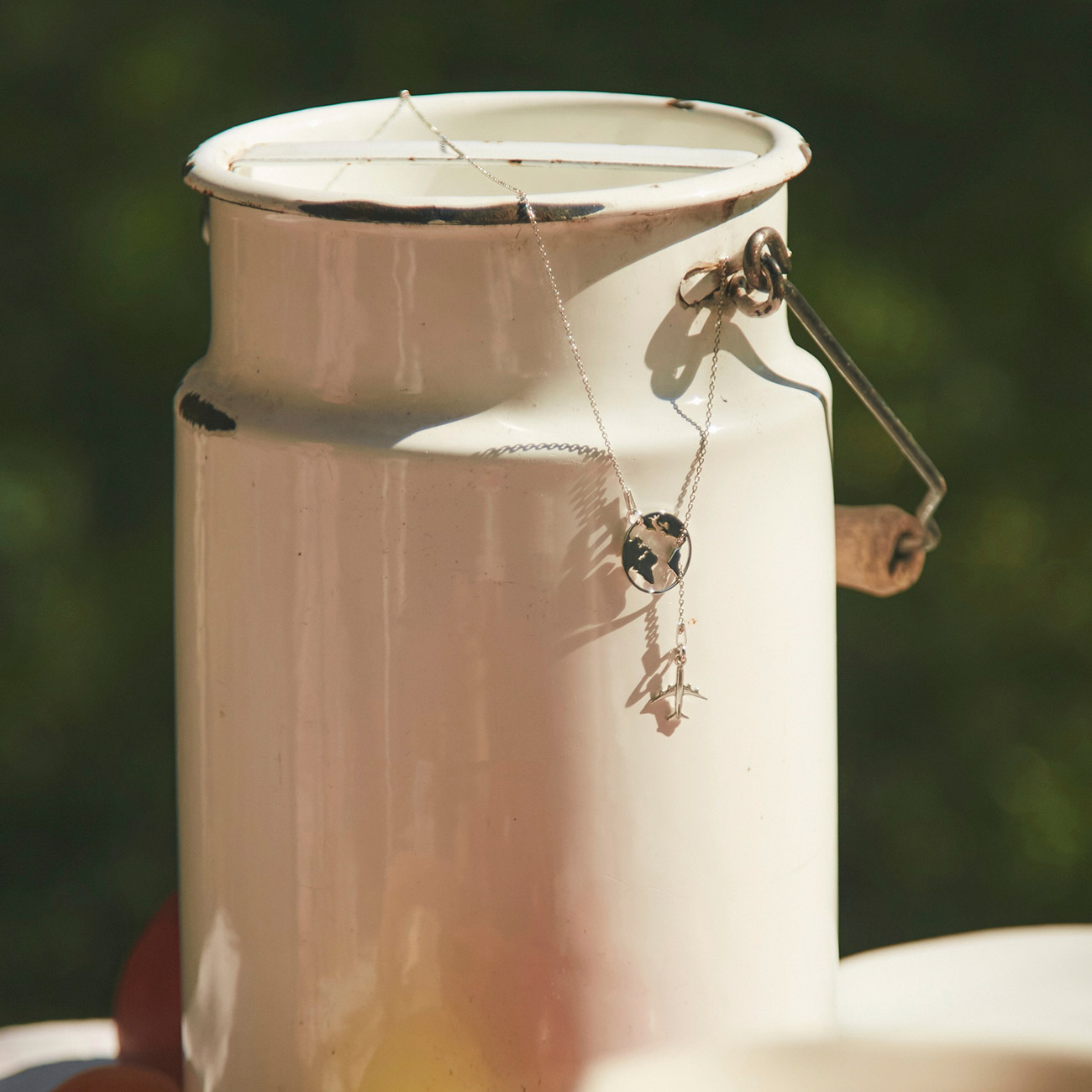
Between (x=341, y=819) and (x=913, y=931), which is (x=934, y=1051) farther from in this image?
(x=913, y=931)

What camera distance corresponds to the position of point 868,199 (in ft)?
4.99

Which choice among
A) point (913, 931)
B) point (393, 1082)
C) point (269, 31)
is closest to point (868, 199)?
point (269, 31)

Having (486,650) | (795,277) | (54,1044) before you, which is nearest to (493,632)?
(486,650)

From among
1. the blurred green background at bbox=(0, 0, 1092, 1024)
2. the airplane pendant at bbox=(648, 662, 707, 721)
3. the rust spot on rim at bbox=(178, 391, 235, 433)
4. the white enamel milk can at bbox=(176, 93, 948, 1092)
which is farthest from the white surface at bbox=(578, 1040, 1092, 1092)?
the blurred green background at bbox=(0, 0, 1092, 1024)

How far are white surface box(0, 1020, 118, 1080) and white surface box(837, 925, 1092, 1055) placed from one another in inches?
14.2

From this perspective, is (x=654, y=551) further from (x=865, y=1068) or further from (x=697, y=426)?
(x=865, y=1068)

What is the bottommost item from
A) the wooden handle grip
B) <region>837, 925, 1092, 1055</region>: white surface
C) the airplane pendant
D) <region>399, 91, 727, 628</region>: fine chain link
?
<region>837, 925, 1092, 1055</region>: white surface

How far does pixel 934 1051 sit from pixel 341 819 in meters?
0.24

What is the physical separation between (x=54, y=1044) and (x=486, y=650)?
38cm

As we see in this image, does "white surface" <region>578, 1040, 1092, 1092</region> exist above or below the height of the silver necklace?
below

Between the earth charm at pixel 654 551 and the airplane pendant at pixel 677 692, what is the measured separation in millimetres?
33

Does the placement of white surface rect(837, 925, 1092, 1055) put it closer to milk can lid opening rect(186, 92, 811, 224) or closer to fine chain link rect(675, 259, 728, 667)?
fine chain link rect(675, 259, 728, 667)

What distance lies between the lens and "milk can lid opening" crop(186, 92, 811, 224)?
0.50 metres

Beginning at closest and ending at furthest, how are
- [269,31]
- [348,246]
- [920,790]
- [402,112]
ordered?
[348,246] → [402,112] → [269,31] → [920,790]
